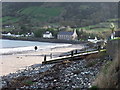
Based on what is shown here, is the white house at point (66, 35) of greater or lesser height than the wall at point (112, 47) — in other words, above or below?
below

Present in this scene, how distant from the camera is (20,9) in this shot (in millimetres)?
169625

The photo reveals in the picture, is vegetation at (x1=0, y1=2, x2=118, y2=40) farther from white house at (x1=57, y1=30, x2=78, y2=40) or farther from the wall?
the wall

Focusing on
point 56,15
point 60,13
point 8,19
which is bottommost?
point 8,19

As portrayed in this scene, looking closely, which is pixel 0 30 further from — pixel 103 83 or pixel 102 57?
pixel 103 83

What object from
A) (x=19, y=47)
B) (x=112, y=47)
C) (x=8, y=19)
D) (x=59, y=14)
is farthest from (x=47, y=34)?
(x=112, y=47)

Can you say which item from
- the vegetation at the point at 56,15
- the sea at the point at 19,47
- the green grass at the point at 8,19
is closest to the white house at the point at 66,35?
the vegetation at the point at 56,15

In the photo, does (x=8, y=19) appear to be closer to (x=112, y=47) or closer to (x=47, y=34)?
(x=47, y=34)

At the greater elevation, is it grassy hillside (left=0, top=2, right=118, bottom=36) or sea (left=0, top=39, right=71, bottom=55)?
grassy hillside (left=0, top=2, right=118, bottom=36)

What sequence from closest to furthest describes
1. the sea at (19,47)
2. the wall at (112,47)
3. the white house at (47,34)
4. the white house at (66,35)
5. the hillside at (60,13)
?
the wall at (112,47)
the sea at (19,47)
the white house at (66,35)
the white house at (47,34)
the hillside at (60,13)

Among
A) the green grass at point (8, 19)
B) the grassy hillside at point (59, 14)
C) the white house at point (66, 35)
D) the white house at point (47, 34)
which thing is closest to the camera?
the white house at point (66, 35)

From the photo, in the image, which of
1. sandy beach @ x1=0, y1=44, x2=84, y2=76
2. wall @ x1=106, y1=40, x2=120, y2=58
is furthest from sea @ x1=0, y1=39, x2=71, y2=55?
wall @ x1=106, y1=40, x2=120, y2=58

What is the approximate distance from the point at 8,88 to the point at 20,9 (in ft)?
530

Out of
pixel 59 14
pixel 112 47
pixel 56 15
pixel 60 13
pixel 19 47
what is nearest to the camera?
pixel 112 47

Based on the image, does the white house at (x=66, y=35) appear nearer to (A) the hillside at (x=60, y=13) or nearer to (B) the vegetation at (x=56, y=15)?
(B) the vegetation at (x=56, y=15)
